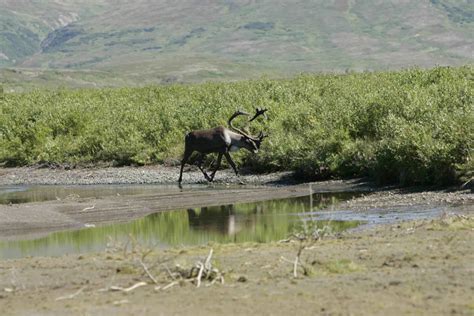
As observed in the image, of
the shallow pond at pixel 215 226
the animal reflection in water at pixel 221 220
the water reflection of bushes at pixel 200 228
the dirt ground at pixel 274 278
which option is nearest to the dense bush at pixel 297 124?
the shallow pond at pixel 215 226

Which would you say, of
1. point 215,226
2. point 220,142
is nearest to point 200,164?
point 220,142

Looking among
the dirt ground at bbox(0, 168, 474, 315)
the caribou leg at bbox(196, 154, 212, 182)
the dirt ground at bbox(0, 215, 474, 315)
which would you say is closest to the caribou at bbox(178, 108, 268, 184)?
the caribou leg at bbox(196, 154, 212, 182)

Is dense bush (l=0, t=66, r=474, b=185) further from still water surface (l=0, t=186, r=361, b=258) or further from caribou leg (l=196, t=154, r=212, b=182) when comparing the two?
still water surface (l=0, t=186, r=361, b=258)

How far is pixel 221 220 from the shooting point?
22453mm

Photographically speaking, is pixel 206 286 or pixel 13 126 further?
pixel 13 126

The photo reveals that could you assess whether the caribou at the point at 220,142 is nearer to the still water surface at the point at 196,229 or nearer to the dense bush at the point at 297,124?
the dense bush at the point at 297,124

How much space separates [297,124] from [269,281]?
77.5 feet

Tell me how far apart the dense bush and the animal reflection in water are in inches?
213

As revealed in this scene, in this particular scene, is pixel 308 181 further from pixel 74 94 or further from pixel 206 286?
pixel 74 94

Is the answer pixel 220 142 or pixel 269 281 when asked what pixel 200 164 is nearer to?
pixel 220 142

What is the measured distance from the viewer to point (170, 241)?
18.9 metres

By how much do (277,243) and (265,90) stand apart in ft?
101

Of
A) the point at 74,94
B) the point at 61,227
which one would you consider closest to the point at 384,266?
the point at 61,227

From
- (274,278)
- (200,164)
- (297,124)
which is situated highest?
(297,124)
